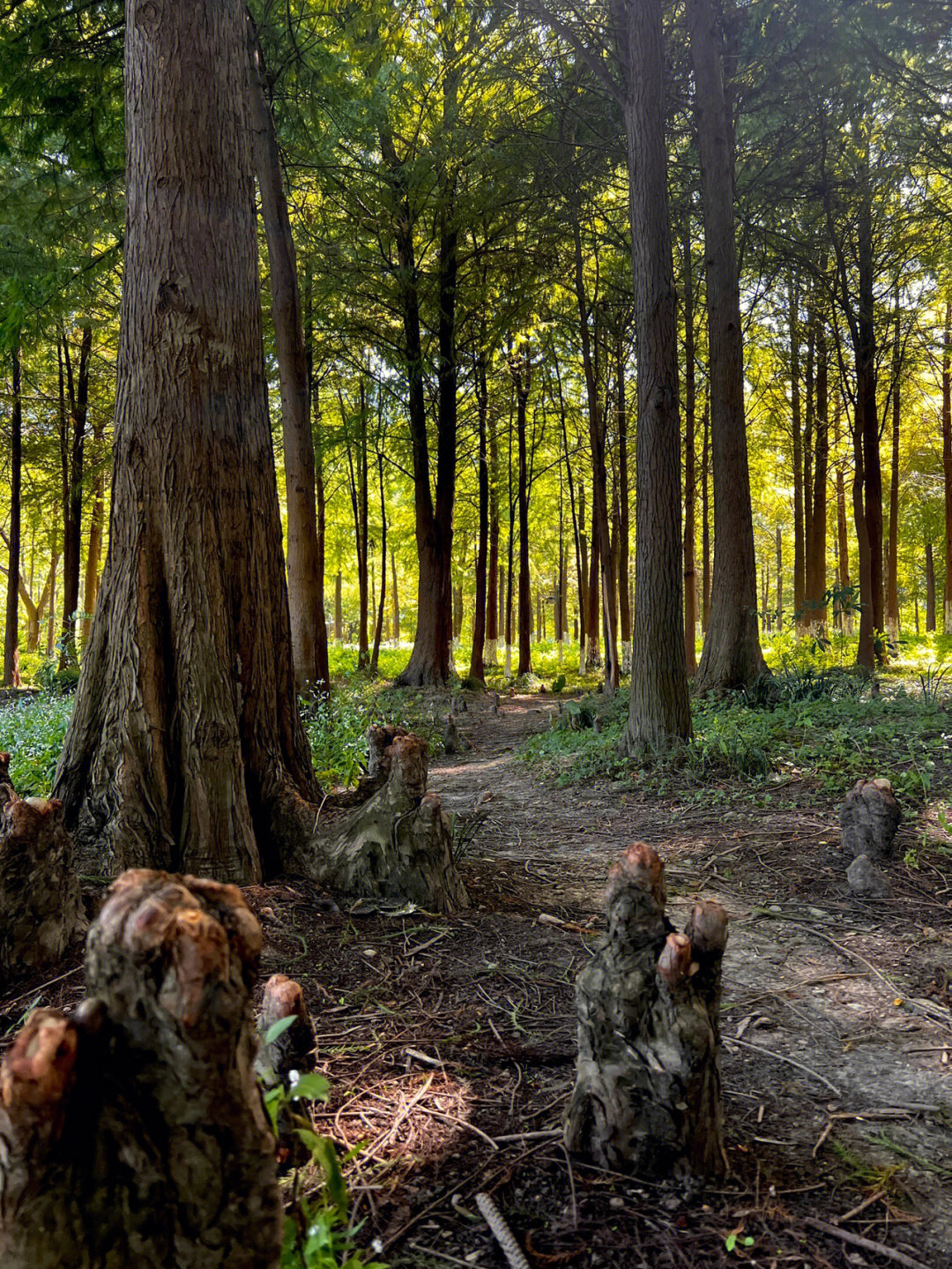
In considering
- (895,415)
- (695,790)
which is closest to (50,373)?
(695,790)

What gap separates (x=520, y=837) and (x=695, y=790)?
1.63 meters

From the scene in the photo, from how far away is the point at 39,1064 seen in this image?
1.18m

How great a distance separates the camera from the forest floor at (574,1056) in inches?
66.2

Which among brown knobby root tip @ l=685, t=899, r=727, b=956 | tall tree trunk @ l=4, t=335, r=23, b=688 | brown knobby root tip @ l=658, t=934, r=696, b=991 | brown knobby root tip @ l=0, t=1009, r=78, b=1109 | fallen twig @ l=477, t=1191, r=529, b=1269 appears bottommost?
fallen twig @ l=477, t=1191, r=529, b=1269

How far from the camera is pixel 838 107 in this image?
11.2 m

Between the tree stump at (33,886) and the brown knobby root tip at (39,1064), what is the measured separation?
1.85 m

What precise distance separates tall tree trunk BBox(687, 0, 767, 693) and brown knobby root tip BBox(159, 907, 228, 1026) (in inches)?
341

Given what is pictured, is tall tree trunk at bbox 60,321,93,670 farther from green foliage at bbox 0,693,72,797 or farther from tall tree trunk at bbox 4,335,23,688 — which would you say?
green foliage at bbox 0,693,72,797

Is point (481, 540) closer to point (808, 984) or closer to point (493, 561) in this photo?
point (493, 561)

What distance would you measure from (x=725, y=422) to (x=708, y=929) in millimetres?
8734

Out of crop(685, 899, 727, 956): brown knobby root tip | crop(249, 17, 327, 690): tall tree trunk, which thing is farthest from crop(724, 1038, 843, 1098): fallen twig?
crop(249, 17, 327, 690): tall tree trunk

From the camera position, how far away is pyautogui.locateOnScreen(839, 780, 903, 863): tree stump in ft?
14.3

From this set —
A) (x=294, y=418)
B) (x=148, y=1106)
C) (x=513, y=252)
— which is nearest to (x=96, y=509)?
(x=294, y=418)

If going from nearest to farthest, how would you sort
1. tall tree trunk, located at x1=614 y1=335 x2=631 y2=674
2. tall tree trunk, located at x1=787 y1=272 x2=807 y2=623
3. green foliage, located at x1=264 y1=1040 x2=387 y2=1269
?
green foliage, located at x1=264 y1=1040 x2=387 y2=1269 → tall tree trunk, located at x1=787 y1=272 x2=807 y2=623 → tall tree trunk, located at x1=614 y1=335 x2=631 y2=674
